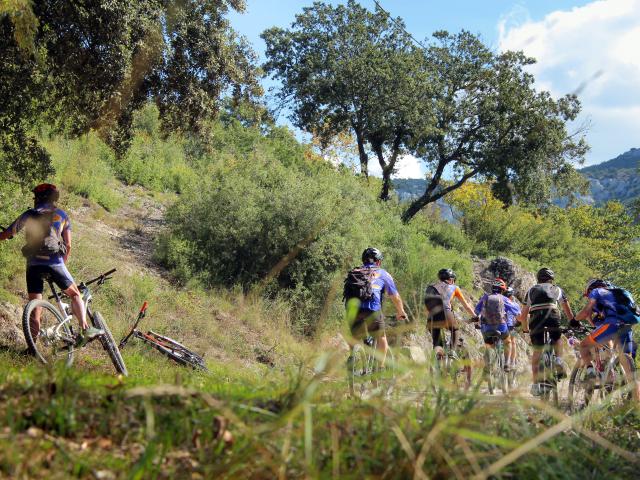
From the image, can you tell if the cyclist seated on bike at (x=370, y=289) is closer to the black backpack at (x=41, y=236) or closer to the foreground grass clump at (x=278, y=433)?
the black backpack at (x=41, y=236)

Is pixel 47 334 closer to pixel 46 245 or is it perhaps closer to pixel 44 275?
pixel 44 275

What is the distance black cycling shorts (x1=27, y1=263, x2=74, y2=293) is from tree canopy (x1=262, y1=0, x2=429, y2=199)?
75.6 feet

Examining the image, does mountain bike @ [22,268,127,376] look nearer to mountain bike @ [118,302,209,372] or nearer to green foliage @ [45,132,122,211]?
mountain bike @ [118,302,209,372]

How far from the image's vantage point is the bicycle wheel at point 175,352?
9922mm

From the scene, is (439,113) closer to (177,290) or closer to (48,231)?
(177,290)

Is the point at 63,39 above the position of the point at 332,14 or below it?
below

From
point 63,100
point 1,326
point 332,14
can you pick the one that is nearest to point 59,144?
point 63,100

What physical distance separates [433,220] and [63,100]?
89.7 feet

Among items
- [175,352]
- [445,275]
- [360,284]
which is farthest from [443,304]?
[175,352]

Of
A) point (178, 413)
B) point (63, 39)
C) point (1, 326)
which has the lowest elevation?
point (1, 326)

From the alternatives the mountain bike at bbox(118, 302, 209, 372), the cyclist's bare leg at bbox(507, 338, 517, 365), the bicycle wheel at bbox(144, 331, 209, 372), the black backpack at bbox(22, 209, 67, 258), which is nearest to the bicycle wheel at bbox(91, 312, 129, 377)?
the black backpack at bbox(22, 209, 67, 258)

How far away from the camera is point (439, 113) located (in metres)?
31.9

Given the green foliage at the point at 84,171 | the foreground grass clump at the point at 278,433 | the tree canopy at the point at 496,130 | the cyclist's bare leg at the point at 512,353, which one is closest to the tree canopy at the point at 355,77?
the tree canopy at the point at 496,130

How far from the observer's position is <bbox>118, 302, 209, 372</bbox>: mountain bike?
9891 mm
